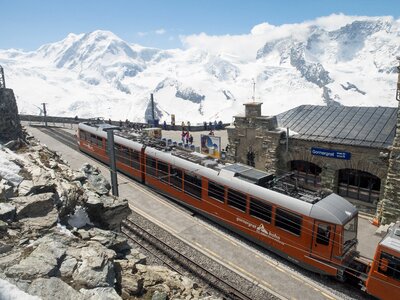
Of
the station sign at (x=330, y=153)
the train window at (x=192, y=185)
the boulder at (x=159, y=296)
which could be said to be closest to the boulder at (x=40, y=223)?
the boulder at (x=159, y=296)

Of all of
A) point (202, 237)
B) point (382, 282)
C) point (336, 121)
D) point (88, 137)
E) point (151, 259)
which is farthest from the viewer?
point (88, 137)

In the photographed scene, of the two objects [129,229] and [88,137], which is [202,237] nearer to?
[129,229]

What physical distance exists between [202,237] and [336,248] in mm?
7518

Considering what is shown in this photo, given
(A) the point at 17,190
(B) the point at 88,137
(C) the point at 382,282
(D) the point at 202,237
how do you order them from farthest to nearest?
(B) the point at 88,137, (D) the point at 202,237, (C) the point at 382,282, (A) the point at 17,190

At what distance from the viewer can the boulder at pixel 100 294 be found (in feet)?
29.0

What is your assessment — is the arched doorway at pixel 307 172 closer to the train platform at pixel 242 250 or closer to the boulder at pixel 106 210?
the train platform at pixel 242 250

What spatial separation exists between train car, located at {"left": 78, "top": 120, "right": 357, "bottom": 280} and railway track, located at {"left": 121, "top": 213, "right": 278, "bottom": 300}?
2.67 meters

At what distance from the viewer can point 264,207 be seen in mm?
17516

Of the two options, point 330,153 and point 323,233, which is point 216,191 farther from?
point 330,153

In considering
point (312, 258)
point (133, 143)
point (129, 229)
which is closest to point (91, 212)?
point (129, 229)

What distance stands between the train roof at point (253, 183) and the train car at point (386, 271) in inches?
74.4

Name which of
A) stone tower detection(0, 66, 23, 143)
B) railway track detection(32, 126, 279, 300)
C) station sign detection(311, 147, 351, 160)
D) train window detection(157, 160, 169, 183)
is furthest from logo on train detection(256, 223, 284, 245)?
stone tower detection(0, 66, 23, 143)

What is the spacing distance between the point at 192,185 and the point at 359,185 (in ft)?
37.0

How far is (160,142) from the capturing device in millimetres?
26609
